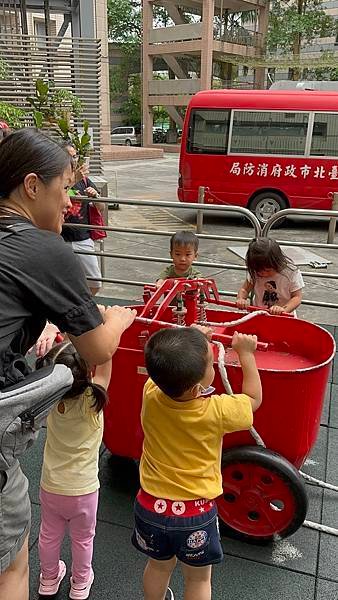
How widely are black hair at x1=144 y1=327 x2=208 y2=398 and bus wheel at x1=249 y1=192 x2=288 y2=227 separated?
8.99m

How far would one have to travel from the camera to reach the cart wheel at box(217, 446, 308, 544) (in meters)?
2.08

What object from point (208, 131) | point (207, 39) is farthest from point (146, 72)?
point (208, 131)

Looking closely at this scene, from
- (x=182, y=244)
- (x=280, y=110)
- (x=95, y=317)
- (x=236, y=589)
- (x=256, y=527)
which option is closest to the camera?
(x=95, y=317)

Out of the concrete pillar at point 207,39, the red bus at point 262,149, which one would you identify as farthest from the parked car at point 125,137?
the red bus at point 262,149

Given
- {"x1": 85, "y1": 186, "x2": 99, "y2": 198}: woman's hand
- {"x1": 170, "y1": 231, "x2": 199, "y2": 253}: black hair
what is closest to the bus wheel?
{"x1": 85, "y1": 186, "x2": 99, "y2": 198}: woman's hand

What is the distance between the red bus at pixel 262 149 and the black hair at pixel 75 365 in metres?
8.95

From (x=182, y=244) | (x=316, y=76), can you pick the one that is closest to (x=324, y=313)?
(x=182, y=244)

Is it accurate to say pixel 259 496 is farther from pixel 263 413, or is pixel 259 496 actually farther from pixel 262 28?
pixel 262 28

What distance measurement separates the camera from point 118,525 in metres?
2.36

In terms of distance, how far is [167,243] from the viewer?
28.9 ft

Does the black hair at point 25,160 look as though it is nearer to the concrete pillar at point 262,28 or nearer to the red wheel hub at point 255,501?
the red wheel hub at point 255,501

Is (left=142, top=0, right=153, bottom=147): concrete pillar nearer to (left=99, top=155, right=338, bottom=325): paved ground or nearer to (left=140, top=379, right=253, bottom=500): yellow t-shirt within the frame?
(left=99, top=155, right=338, bottom=325): paved ground

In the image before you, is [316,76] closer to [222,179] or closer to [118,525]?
[222,179]

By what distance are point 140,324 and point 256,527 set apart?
98cm
